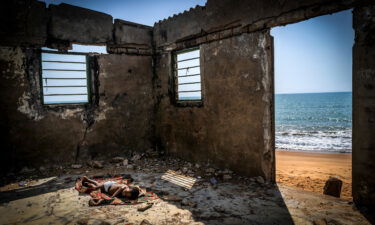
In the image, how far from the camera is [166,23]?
5367 millimetres

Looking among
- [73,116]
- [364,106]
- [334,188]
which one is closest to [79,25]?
[73,116]

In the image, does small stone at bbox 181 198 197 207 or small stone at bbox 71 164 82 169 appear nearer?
small stone at bbox 181 198 197 207

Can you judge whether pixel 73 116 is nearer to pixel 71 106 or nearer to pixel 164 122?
pixel 71 106

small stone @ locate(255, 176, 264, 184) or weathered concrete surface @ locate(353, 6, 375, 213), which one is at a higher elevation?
weathered concrete surface @ locate(353, 6, 375, 213)

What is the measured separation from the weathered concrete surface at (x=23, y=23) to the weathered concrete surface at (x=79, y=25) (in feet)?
0.57

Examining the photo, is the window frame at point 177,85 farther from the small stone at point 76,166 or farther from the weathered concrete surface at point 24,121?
the small stone at point 76,166

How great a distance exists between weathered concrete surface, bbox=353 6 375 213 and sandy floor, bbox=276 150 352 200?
148 cm

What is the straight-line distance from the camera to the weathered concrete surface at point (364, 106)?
2672mm

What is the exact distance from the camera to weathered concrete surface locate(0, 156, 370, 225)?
101 inches

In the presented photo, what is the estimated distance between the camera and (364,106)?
2750mm

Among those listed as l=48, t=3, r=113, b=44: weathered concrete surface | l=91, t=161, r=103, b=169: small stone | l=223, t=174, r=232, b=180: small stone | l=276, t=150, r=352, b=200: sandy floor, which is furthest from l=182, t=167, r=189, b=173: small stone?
l=48, t=3, r=113, b=44: weathered concrete surface

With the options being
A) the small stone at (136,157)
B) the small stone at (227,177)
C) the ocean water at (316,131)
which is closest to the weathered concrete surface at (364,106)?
the small stone at (227,177)

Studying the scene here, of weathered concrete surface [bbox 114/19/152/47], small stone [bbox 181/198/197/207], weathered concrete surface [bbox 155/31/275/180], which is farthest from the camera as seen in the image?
weathered concrete surface [bbox 114/19/152/47]

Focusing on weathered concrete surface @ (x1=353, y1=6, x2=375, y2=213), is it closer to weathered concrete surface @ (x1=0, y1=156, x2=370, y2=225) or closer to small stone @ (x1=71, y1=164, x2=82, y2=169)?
weathered concrete surface @ (x1=0, y1=156, x2=370, y2=225)
